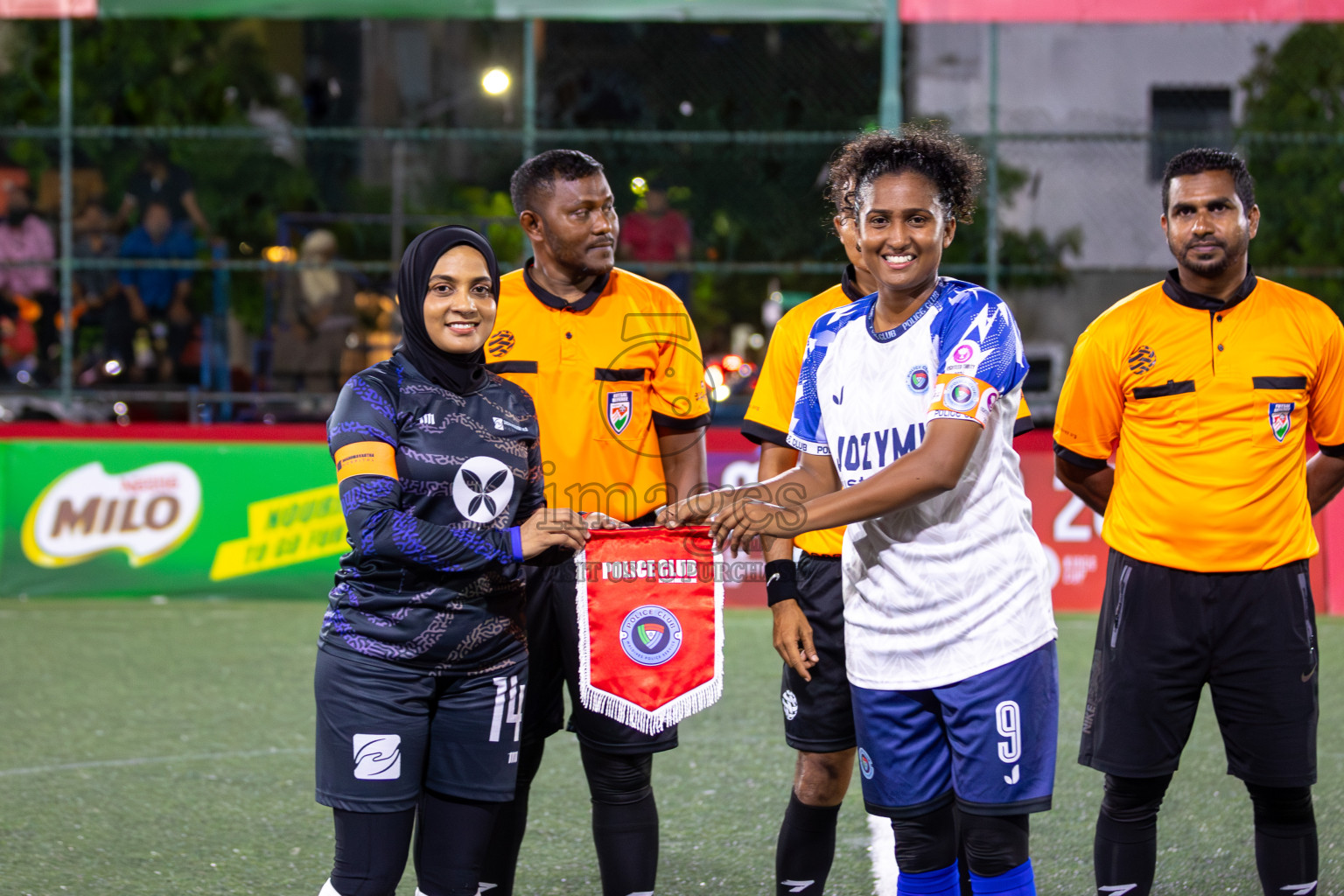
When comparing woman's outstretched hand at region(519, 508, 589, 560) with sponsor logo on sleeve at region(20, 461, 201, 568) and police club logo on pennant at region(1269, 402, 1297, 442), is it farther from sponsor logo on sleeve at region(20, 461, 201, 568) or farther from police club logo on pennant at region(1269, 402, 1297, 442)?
sponsor logo on sleeve at region(20, 461, 201, 568)

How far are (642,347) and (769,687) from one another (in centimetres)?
368

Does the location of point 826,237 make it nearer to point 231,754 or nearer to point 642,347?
point 231,754

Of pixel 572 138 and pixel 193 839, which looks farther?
pixel 572 138

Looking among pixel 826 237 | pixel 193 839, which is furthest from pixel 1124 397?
pixel 826 237

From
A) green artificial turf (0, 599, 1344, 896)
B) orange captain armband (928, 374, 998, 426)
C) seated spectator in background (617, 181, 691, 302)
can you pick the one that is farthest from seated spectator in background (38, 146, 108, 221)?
orange captain armband (928, 374, 998, 426)

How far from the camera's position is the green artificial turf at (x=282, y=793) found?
180 inches

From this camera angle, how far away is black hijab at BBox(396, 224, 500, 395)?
3240mm

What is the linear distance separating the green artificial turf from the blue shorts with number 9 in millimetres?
1368

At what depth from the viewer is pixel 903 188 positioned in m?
3.12

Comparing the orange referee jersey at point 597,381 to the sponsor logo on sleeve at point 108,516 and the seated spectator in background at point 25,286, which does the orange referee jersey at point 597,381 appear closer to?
the sponsor logo on sleeve at point 108,516

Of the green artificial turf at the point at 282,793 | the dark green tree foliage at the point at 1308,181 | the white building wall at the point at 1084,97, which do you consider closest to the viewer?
the green artificial turf at the point at 282,793

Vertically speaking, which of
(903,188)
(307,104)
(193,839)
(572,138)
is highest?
(307,104)

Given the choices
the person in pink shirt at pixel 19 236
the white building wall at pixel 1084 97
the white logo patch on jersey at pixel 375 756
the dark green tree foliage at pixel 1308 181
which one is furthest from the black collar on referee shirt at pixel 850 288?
the person in pink shirt at pixel 19 236

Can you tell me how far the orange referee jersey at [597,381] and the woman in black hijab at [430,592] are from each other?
0.50 m
